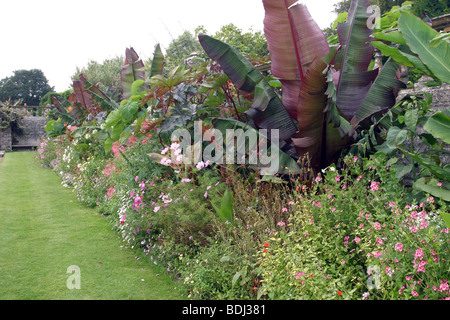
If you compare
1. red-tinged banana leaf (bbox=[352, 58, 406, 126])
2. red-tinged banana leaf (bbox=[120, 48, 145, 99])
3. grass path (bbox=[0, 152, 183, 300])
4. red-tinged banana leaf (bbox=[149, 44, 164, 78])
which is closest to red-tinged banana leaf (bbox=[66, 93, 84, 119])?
red-tinged banana leaf (bbox=[120, 48, 145, 99])

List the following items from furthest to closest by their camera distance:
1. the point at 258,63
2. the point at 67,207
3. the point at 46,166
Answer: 1. the point at 46,166
2. the point at 67,207
3. the point at 258,63

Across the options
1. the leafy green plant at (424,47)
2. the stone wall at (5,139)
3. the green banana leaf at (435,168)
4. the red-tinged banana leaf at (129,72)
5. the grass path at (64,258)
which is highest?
the red-tinged banana leaf at (129,72)

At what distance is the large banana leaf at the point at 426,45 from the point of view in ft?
11.2

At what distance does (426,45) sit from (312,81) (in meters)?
1.12

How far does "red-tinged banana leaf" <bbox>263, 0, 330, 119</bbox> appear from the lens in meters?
4.34

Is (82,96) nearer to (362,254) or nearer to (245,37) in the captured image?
(245,37)

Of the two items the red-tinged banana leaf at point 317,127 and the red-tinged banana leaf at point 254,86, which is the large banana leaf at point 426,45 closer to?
the red-tinged banana leaf at point 317,127

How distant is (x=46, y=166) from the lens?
14680 millimetres

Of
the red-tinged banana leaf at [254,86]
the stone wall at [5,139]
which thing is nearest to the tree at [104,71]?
the stone wall at [5,139]

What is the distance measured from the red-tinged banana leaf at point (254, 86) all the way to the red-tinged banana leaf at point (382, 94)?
906mm

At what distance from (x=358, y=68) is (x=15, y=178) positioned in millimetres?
10950

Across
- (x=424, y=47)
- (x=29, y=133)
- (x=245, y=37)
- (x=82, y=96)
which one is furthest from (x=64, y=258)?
(x=29, y=133)
